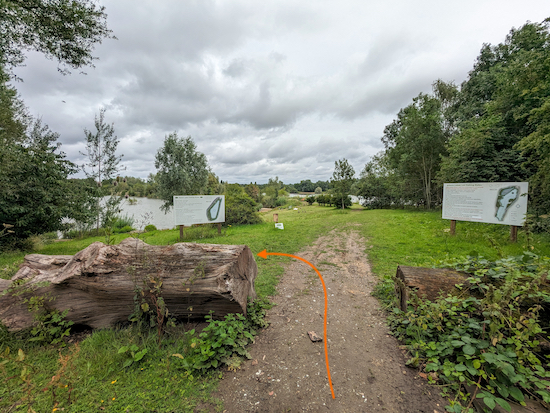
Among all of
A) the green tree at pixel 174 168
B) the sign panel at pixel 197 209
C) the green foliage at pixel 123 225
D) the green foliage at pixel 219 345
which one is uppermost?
the green tree at pixel 174 168

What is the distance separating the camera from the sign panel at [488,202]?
665 cm

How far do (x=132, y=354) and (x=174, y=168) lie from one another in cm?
1653

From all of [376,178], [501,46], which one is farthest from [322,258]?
[376,178]

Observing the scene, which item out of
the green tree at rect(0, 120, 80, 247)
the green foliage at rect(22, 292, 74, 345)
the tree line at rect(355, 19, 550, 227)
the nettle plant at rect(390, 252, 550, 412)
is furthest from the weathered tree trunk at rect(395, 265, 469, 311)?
the green tree at rect(0, 120, 80, 247)

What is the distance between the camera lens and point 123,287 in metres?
3.01

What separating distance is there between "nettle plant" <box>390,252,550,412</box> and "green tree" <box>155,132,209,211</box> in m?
17.2

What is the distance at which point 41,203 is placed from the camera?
8.12 metres

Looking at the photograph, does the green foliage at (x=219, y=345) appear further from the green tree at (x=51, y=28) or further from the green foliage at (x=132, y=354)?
the green tree at (x=51, y=28)

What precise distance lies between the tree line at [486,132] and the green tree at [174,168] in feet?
60.3

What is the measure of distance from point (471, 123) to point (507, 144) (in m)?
2.54

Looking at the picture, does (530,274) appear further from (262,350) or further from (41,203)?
(41,203)

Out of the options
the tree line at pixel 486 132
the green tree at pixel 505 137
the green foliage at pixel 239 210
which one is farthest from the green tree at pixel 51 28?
the green tree at pixel 505 137

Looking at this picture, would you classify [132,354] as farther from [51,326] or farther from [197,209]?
[197,209]

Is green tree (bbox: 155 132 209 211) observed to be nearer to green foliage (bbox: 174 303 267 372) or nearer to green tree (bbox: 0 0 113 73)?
green tree (bbox: 0 0 113 73)
